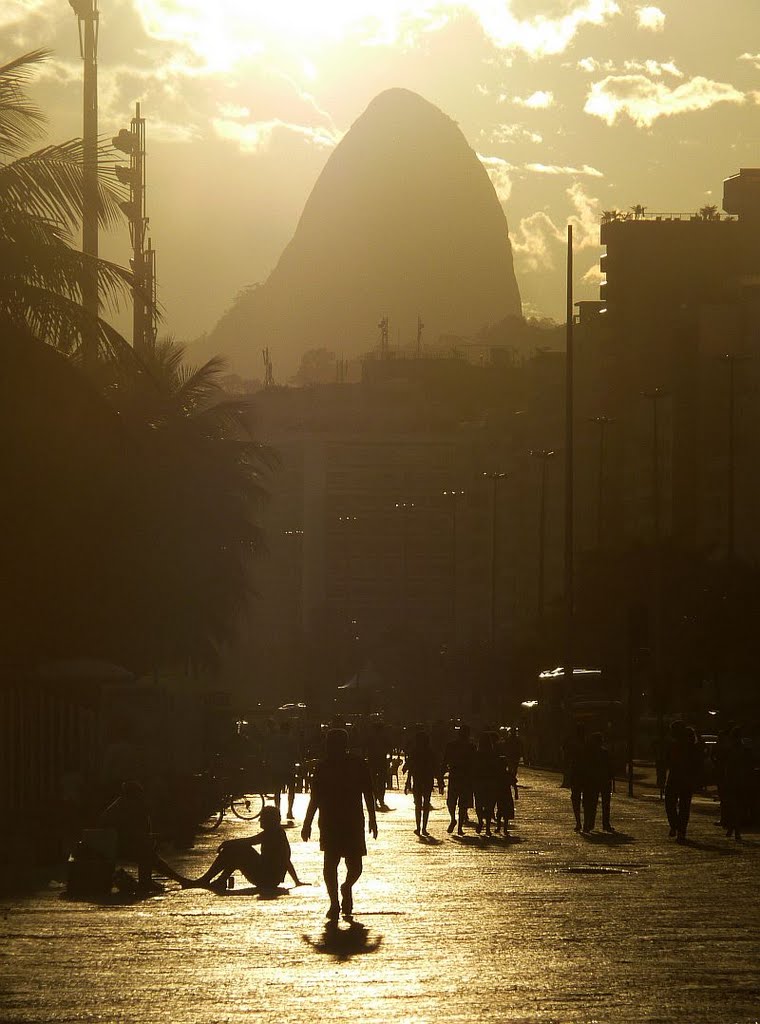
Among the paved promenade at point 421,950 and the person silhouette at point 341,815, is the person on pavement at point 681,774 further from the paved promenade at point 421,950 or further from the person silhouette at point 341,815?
the person silhouette at point 341,815

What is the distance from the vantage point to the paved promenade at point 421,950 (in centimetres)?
1244

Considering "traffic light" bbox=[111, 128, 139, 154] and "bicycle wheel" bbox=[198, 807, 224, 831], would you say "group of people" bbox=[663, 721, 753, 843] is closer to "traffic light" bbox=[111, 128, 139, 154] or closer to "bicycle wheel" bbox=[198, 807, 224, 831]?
"bicycle wheel" bbox=[198, 807, 224, 831]

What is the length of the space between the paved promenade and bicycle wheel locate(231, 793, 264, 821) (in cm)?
1232

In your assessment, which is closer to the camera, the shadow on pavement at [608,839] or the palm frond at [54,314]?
the palm frond at [54,314]

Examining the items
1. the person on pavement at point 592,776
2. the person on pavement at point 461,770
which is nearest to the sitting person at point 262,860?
the person on pavement at point 592,776

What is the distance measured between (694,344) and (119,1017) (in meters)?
118

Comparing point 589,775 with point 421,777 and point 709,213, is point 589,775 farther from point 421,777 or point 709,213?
point 709,213

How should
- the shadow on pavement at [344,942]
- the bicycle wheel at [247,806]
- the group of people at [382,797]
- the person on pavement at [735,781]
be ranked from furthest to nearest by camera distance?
1. the bicycle wheel at [247,806]
2. the person on pavement at [735,781]
3. the group of people at [382,797]
4. the shadow on pavement at [344,942]

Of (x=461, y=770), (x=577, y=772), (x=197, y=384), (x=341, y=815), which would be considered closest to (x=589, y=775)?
(x=577, y=772)

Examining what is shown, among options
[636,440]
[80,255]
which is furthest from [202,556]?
[636,440]

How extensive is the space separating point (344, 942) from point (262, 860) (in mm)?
5331

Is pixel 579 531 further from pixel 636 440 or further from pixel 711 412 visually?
pixel 711 412

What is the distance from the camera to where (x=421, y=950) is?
1530cm

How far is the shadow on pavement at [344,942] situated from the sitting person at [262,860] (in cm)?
385
